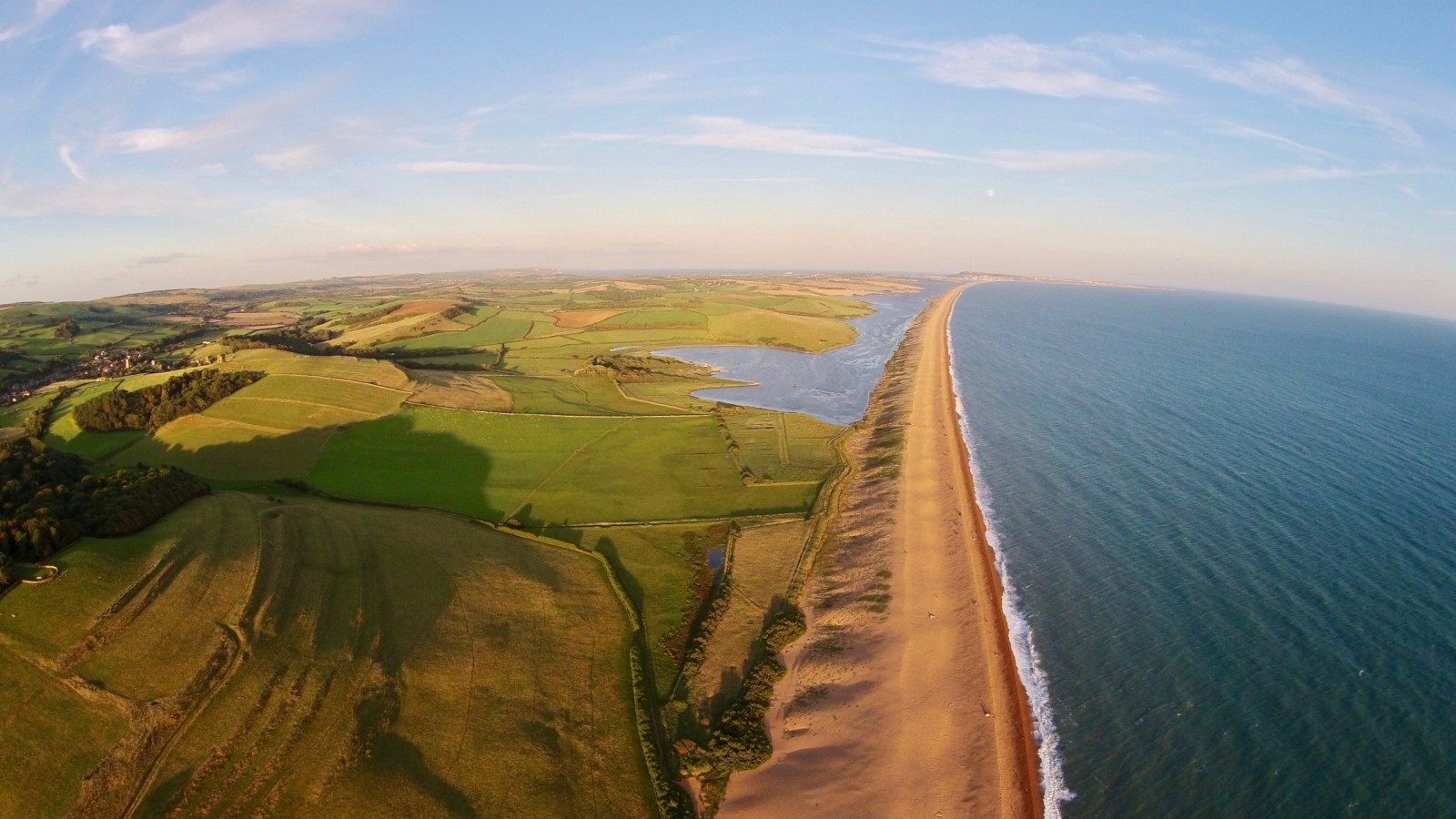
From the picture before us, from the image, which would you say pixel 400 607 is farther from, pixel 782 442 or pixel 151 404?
pixel 151 404

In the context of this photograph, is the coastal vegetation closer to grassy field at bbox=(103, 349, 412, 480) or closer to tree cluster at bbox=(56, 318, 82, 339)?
grassy field at bbox=(103, 349, 412, 480)

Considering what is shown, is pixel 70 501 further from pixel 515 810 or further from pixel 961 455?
pixel 961 455

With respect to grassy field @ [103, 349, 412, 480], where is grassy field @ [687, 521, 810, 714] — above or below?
below

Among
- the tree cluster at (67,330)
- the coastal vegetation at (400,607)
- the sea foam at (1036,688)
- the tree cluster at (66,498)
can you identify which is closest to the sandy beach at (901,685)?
the sea foam at (1036,688)

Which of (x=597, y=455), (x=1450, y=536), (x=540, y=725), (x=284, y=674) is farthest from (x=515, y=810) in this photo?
(x=1450, y=536)

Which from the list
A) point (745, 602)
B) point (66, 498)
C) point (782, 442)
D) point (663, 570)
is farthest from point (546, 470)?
point (66, 498)

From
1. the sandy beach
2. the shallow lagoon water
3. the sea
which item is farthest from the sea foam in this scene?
the shallow lagoon water

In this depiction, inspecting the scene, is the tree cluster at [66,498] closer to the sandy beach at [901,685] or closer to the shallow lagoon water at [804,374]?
the sandy beach at [901,685]
